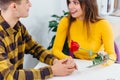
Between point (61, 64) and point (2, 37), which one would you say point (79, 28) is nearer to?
point (61, 64)

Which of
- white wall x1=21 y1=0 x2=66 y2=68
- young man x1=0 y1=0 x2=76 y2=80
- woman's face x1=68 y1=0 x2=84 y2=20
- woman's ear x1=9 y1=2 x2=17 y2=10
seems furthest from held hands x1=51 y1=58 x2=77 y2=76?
white wall x1=21 y1=0 x2=66 y2=68

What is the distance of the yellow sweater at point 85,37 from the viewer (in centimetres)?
172

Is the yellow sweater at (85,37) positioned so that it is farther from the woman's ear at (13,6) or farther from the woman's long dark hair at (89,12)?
the woman's ear at (13,6)

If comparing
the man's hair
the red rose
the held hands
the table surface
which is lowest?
the table surface

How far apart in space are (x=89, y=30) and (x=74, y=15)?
17cm

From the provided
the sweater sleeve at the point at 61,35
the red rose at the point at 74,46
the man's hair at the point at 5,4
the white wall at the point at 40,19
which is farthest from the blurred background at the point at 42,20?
the man's hair at the point at 5,4

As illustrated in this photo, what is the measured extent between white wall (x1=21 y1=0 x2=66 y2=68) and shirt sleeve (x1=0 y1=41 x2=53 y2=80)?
81 cm

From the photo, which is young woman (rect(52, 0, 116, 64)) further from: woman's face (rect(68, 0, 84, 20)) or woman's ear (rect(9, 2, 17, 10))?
woman's ear (rect(9, 2, 17, 10))

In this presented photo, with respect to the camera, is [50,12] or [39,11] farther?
[50,12]

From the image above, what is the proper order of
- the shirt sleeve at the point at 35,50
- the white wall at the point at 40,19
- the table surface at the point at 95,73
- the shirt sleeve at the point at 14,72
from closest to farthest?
the shirt sleeve at the point at 14,72 < the table surface at the point at 95,73 < the shirt sleeve at the point at 35,50 < the white wall at the point at 40,19

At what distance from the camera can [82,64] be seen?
59.5 inches

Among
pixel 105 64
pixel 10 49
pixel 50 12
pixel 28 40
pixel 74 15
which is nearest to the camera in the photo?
pixel 10 49

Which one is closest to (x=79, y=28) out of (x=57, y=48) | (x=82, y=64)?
(x=57, y=48)

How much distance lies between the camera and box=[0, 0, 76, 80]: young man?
3.83 feet
